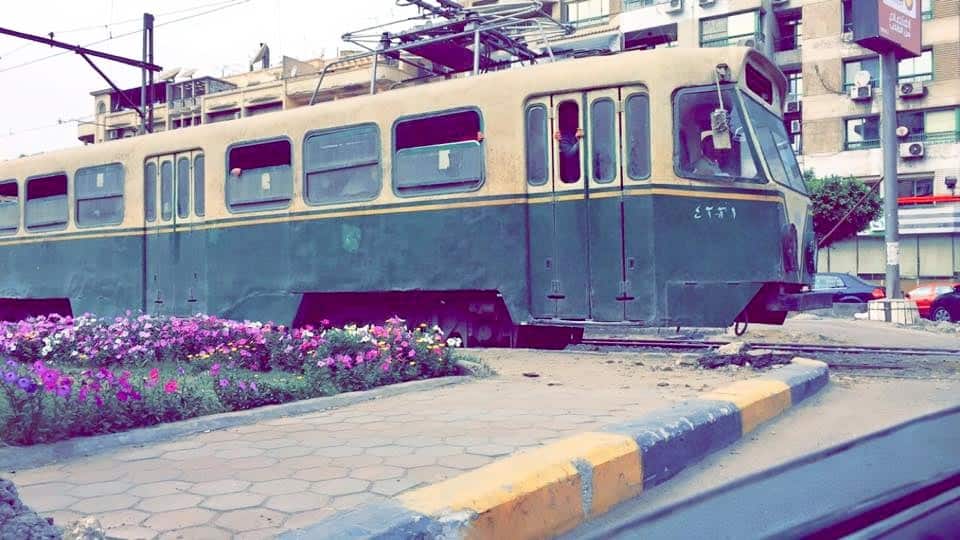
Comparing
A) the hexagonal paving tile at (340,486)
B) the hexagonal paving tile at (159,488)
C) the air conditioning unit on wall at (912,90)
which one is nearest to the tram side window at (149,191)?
the hexagonal paving tile at (159,488)

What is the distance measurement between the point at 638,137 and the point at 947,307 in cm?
1351

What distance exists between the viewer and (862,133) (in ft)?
102

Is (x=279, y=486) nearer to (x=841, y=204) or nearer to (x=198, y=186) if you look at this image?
(x=198, y=186)

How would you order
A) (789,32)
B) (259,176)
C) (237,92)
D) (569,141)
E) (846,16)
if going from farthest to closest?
1. (237,92)
2. (789,32)
3. (846,16)
4. (259,176)
5. (569,141)

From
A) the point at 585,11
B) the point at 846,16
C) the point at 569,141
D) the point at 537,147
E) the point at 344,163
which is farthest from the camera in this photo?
the point at 585,11

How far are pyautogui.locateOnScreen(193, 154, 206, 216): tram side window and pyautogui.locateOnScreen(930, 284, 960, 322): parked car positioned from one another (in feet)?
50.1

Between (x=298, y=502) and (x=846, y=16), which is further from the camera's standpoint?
(x=846, y=16)

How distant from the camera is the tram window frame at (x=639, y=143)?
7.16 metres

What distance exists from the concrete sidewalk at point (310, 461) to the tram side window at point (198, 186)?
538cm

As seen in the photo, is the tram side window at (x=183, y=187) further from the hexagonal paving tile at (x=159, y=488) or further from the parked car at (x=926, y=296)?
the parked car at (x=926, y=296)

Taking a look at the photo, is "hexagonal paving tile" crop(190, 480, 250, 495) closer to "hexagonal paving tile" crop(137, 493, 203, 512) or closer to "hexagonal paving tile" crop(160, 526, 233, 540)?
"hexagonal paving tile" crop(137, 493, 203, 512)

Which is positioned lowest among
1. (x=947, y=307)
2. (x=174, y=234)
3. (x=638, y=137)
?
(x=947, y=307)

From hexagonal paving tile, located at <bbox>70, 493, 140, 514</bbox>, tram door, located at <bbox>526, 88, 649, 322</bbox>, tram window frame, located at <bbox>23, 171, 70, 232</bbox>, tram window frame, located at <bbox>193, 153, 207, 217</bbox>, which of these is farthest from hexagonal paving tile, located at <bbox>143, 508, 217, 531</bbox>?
tram window frame, located at <bbox>23, 171, 70, 232</bbox>

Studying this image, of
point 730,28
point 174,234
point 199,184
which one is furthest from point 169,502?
point 730,28
